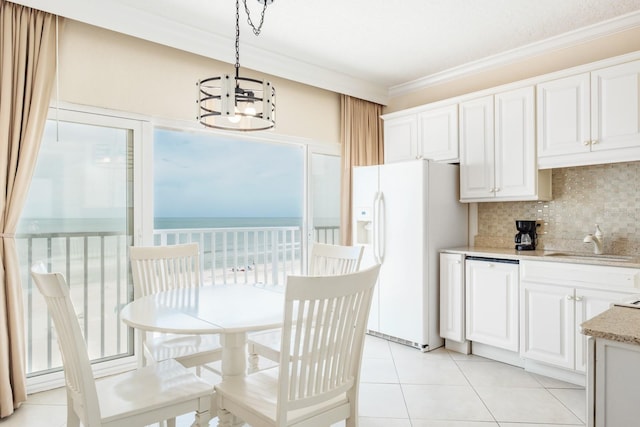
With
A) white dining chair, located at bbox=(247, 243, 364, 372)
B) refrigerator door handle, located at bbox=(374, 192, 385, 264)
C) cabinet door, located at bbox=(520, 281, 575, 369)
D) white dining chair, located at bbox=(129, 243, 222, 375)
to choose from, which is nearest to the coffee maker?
cabinet door, located at bbox=(520, 281, 575, 369)

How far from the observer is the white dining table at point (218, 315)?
5.82 ft

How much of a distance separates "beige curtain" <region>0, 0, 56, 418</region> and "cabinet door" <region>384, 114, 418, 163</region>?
318 centimetres

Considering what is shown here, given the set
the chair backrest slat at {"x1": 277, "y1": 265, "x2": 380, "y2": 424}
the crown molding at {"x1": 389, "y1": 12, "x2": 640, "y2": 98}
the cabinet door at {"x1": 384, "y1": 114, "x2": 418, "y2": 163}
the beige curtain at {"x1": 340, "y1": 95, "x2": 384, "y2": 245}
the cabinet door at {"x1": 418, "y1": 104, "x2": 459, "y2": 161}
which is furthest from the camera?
the beige curtain at {"x1": 340, "y1": 95, "x2": 384, "y2": 245}

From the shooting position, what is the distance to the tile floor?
2460 millimetres

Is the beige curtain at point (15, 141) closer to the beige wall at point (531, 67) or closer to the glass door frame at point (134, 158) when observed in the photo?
the glass door frame at point (134, 158)

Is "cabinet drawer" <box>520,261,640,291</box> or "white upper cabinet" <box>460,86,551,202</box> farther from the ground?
"white upper cabinet" <box>460,86,551,202</box>

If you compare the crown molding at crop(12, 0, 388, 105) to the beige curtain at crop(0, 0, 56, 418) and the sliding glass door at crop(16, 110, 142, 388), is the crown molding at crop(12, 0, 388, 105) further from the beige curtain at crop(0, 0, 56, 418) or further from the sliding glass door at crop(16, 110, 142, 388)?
the sliding glass door at crop(16, 110, 142, 388)

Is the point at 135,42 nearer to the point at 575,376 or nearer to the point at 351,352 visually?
the point at 351,352

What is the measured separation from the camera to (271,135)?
407cm

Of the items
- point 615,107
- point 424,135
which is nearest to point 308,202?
point 424,135

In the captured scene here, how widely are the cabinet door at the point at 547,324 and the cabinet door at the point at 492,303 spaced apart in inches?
3.5

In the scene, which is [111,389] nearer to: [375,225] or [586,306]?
[375,225]

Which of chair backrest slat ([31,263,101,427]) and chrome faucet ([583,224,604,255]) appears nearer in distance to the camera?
chair backrest slat ([31,263,101,427])

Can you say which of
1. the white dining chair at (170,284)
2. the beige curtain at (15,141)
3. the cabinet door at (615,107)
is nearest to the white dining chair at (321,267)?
the white dining chair at (170,284)
